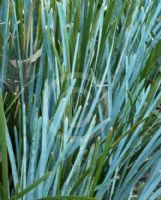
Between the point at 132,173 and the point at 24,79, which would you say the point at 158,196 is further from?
the point at 24,79

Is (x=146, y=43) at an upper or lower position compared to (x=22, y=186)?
upper

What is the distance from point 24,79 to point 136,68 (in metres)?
0.31

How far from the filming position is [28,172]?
103 centimetres

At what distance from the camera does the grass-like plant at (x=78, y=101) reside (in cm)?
102

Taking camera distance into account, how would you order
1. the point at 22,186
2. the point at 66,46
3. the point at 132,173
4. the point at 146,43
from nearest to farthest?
the point at 22,186, the point at 132,173, the point at 66,46, the point at 146,43

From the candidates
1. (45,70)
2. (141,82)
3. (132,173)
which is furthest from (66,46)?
(132,173)

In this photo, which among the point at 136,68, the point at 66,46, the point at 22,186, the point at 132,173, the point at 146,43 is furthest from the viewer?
the point at 146,43

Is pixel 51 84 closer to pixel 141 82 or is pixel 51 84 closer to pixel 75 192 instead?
pixel 141 82

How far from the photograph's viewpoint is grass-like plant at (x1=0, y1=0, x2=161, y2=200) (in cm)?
102

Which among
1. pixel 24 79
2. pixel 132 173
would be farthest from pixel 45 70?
pixel 132 173

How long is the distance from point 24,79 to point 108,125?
26 cm

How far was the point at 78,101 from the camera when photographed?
1.25 meters

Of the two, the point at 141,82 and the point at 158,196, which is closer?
the point at 158,196

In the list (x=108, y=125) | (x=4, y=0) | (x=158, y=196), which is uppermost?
(x=4, y=0)
